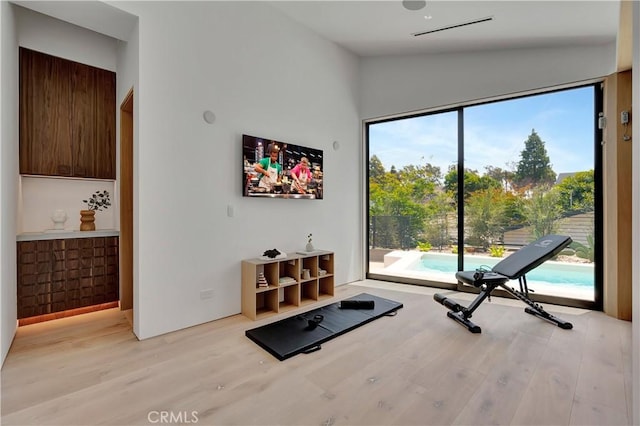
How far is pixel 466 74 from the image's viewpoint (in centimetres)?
403

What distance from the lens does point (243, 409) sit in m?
1.73

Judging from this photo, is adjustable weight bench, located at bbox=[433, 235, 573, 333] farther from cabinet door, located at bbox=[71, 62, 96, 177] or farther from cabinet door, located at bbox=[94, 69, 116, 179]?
cabinet door, located at bbox=[71, 62, 96, 177]

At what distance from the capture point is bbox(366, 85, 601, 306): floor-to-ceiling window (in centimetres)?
353

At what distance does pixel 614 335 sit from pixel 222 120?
4105 millimetres

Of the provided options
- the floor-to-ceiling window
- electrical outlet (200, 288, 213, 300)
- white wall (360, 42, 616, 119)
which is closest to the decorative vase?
electrical outlet (200, 288, 213, 300)

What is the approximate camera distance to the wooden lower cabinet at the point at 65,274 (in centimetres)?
290

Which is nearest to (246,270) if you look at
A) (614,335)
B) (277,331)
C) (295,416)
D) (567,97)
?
(277,331)

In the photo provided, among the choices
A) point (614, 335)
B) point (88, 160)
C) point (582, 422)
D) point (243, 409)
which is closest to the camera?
point (582, 422)

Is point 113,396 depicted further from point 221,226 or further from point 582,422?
point 582,422

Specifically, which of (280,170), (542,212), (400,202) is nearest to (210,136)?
(280,170)

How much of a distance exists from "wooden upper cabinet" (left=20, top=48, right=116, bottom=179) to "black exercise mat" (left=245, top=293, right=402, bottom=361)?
2587 millimetres

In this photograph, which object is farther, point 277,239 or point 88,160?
point 277,239

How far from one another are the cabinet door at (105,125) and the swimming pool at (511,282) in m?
3.92

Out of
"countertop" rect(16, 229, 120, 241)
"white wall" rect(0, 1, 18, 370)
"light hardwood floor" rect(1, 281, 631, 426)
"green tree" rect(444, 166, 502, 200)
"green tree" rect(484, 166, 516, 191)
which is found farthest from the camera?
"green tree" rect(444, 166, 502, 200)
